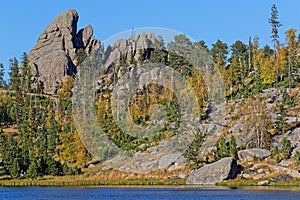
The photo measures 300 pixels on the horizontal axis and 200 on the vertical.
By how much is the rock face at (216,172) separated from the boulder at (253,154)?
535 cm

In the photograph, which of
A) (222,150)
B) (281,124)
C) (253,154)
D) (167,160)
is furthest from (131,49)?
(253,154)

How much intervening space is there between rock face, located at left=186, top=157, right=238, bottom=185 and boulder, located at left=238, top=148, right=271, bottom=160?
211 inches

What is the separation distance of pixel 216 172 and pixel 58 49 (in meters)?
100

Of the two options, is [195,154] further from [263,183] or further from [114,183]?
[263,183]

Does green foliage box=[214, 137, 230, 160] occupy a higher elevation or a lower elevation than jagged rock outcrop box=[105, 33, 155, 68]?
lower

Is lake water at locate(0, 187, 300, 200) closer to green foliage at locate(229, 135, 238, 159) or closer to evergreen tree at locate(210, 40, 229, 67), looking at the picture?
green foliage at locate(229, 135, 238, 159)

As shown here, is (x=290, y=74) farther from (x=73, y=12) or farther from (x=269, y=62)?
(x=73, y=12)

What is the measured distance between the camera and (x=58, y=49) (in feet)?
541

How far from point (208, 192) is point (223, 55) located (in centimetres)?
7849

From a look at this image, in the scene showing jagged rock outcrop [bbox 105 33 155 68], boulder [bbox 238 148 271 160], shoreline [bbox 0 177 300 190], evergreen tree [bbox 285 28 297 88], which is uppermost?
jagged rock outcrop [bbox 105 33 155 68]

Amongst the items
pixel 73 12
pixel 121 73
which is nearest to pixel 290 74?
pixel 121 73

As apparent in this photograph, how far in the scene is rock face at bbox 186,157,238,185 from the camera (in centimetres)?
7288

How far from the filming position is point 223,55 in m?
137

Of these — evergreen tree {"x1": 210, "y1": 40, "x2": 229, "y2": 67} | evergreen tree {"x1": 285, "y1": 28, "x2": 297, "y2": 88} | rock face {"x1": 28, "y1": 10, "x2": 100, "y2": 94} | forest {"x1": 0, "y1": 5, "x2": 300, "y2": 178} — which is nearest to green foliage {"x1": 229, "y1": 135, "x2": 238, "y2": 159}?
forest {"x1": 0, "y1": 5, "x2": 300, "y2": 178}
